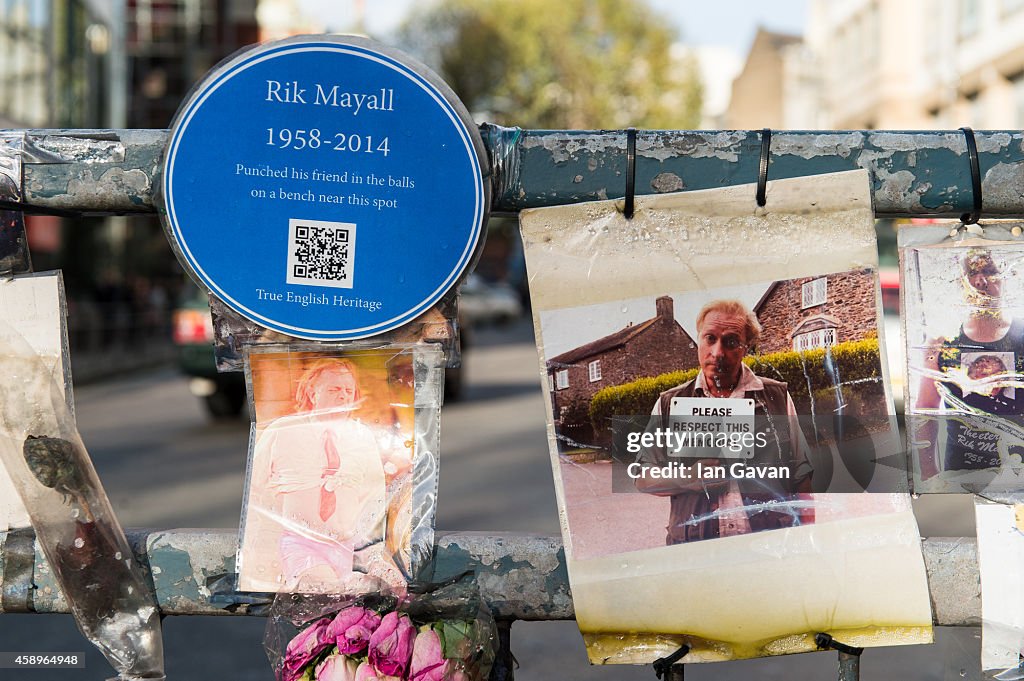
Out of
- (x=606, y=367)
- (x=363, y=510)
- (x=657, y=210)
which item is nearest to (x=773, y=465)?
(x=606, y=367)

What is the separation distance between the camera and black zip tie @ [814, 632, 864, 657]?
1.38 metres

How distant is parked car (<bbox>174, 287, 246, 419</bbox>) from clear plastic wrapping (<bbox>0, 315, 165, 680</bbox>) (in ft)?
32.2

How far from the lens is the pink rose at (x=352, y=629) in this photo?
1.38m

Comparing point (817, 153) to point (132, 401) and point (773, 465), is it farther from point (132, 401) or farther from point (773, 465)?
point (132, 401)

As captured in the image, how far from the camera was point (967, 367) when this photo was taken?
54.2 inches

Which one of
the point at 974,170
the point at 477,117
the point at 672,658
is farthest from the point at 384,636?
the point at 477,117

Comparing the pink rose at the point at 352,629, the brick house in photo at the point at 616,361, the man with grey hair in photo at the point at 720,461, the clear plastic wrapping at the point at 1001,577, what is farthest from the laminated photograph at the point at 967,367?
the pink rose at the point at 352,629

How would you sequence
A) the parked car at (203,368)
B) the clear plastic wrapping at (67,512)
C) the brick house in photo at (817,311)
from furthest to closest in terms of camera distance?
the parked car at (203,368), the clear plastic wrapping at (67,512), the brick house in photo at (817,311)

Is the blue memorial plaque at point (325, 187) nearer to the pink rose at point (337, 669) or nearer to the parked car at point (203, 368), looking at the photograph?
the pink rose at point (337, 669)

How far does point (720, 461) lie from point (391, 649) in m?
0.46

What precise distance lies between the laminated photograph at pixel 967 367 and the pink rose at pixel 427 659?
61cm

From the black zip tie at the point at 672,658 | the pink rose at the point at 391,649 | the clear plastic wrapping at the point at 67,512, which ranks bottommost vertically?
the black zip tie at the point at 672,658

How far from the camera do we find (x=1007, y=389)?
1374 mm

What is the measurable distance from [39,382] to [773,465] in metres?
0.93
